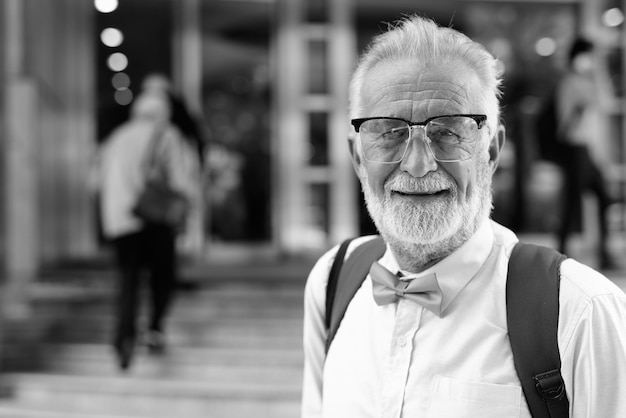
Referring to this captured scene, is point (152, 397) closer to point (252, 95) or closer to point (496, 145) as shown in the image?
point (496, 145)

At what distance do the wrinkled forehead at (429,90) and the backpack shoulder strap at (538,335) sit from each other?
0.35m

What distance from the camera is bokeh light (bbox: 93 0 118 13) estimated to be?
941 cm

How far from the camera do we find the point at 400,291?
62.1 inches

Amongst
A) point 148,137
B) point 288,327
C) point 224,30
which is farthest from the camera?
point 224,30

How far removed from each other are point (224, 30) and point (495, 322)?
8.43 m

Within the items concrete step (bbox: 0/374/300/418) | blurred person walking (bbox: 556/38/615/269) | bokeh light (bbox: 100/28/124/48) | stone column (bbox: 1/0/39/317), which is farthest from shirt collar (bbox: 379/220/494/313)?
Result: bokeh light (bbox: 100/28/124/48)

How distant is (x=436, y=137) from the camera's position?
5.13ft

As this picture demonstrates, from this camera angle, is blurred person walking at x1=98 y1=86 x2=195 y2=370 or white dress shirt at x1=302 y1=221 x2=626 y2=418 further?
blurred person walking at x1=98 y1=86 x2=195 y2=370

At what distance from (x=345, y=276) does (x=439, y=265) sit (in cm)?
28

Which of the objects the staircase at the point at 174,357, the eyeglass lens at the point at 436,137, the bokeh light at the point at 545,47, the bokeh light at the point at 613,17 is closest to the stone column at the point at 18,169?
the staircase at the point at 174,357

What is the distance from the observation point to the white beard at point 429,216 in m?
1.58

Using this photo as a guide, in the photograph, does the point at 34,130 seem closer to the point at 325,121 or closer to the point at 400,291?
the point at 325,121

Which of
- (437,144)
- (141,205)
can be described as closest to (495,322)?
(437,144)

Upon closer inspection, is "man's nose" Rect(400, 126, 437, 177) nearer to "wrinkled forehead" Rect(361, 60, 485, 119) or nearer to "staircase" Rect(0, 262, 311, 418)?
"wrinkled forehead" Rect(361, 60, 485, 119)
